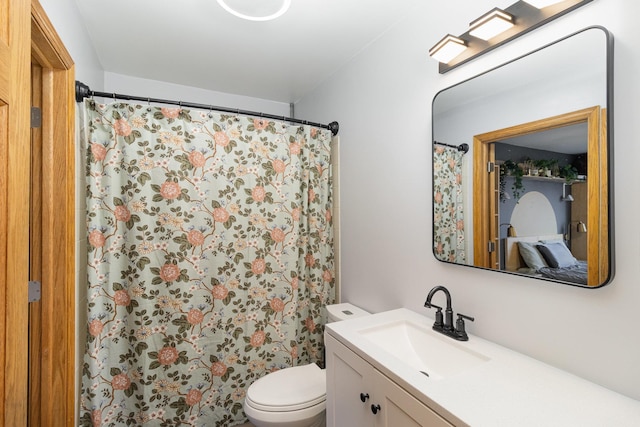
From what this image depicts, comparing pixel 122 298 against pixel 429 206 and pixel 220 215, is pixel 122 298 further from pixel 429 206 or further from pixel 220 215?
pixel 429 206

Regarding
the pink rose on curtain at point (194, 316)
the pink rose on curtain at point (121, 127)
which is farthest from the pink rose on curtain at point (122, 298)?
the pink rose on curtain at point (121, 127)

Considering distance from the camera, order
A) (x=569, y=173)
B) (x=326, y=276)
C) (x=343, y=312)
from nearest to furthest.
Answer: (x=569, y=173), (x=343, y=312), (x=326, y=276)

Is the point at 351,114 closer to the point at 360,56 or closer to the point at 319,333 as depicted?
the point at 360,56

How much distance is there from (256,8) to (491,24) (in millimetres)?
1016

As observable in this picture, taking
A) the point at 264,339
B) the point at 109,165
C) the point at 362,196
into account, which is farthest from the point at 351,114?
the point at 264,339

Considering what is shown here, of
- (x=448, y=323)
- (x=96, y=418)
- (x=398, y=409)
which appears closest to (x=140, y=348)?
(x=96, y=418)

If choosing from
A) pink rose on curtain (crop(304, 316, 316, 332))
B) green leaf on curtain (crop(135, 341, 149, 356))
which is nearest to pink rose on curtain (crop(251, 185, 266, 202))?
pink rose on curtain (crop(304, 316, 316, 332))

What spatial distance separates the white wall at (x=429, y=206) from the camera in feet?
2.83

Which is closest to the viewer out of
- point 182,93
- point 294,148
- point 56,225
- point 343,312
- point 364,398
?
point 364,398

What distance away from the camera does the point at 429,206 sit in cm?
148

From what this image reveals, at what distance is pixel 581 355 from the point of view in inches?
37.1

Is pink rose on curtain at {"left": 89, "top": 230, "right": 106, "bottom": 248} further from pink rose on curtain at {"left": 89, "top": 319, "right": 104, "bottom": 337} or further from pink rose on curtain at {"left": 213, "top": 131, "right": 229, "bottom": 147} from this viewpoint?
pink rose on curtain at {"left": 213, "top": 131, "right": 229, "bottom": 147}

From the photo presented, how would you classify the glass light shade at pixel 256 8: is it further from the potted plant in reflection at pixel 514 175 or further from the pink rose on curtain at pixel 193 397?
the pink rose on curtain at pixel 193 397

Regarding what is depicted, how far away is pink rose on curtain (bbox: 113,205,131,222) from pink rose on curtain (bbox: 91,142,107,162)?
0.93 feet
